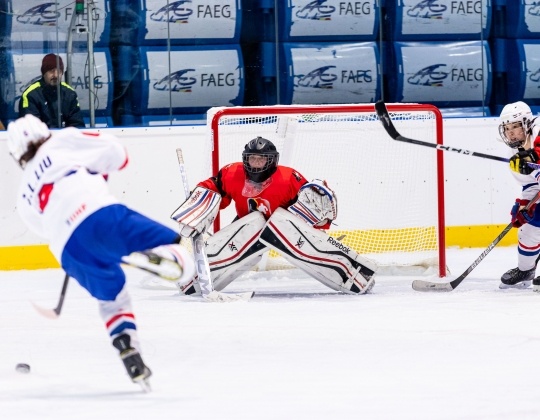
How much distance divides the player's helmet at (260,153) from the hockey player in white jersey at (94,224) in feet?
6.23

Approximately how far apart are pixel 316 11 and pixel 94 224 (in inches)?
171

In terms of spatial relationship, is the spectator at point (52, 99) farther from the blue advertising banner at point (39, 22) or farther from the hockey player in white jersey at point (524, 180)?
the hockey player in white jersey at point (524, 180)

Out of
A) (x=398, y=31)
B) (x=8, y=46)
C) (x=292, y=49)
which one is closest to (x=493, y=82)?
(x=398, y=31)

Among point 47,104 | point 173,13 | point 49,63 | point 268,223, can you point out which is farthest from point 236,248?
point 173,13

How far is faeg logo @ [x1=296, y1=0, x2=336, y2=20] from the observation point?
23.9ft

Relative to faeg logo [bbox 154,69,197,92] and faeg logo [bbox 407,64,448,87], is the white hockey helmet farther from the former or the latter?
faeg logo [bbox 407,64,448,87]

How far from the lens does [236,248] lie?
527cm

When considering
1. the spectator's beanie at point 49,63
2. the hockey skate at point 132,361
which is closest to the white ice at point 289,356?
the hockey skate at point 132,361

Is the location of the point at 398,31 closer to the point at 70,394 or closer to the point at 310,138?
the point at 310,138

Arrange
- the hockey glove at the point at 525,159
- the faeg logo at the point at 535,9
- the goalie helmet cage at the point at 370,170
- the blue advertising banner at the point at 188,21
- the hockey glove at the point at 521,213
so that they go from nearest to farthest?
the hockey glove at the point at 525,159, the hockey glove at the point at 521,213, the goalie helmet cage at the point at 370,170, the blue advertising banner at the point at 188,21, the faeg logo at the point at 535,9

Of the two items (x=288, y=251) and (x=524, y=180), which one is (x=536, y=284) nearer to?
(x=524, y=180)

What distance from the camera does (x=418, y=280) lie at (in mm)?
5457

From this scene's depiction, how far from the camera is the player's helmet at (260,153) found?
5254mm

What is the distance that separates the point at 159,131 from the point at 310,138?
0.80 metres
